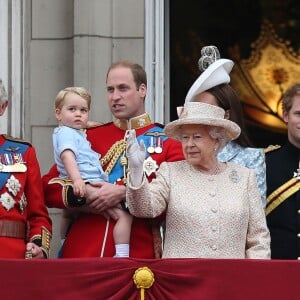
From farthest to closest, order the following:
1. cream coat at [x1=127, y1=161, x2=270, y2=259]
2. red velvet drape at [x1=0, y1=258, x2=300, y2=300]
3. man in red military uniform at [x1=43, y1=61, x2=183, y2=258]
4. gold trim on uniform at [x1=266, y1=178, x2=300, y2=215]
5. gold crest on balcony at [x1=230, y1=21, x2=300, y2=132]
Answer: gold crest on balcony at [x1=230, y1=21, x2=300, y2=132], gold trim on uniform at [x1=266, y1=178, x2=300, y2=215], man in red military uniform at [x1=43, y1=61, x2=183, y2=258], cream coat at [x1=127, y1=161, x2=270, y2=259], red velvet drape at [x1=0, y1=258, x2=300, y2=300]

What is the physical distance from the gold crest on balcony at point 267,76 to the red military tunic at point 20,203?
4.98 metres

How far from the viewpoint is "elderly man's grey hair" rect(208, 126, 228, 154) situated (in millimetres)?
7109

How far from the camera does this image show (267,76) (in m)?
12.3

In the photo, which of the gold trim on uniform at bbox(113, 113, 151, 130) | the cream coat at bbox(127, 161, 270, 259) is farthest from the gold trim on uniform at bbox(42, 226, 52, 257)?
the gold trim on uniform at bbox(113, 113, 151, 130)

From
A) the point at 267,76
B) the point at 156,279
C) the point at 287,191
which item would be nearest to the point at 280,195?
the point at 287,191

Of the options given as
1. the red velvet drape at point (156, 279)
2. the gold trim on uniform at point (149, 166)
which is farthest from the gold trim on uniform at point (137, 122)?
the red velvet drape at point (156, 279)

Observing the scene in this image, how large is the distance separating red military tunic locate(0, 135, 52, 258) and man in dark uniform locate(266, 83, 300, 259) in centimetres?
113

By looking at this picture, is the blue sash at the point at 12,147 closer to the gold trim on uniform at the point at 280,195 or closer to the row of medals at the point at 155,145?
the row of medals at the point at 155,145

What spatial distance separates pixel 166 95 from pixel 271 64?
222 centimetres

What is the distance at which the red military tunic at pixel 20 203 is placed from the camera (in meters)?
7.25

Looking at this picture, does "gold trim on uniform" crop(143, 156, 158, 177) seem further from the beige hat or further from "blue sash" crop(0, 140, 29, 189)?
"blue sash" crop(0, 140, 29, 189)

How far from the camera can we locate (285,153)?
7738mm

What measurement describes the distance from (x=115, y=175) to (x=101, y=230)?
0.31 meters

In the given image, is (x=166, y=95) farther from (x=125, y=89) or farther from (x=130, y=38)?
(x=125, y=89)
